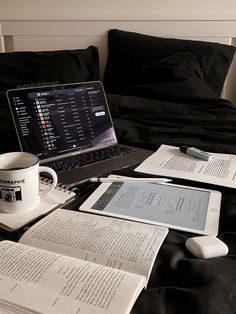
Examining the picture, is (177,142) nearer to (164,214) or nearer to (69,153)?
(69,153)

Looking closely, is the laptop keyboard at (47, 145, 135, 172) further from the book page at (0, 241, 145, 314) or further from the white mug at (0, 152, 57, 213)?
the book page at (0, 241, 145, 314)

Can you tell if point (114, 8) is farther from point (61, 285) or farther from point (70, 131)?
point (61, 285)

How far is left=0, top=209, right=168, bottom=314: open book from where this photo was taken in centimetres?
48

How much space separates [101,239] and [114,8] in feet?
5.72

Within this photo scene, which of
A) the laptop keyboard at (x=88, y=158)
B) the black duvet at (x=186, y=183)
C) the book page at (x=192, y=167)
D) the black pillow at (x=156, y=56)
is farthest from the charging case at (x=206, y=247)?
the black pillow at (x=156, y=56)

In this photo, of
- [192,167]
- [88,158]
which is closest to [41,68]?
[88,158]

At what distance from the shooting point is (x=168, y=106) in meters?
1.48

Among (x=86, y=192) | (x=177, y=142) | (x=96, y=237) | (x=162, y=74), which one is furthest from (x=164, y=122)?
(x=96, y=237)

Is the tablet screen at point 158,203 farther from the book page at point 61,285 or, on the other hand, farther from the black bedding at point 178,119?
the book page at point 61,285

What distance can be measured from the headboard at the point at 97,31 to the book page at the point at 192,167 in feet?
3.63

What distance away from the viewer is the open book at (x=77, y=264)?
18.8 inches

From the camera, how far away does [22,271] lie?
537 millimetres

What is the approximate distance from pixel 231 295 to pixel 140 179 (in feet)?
1.37

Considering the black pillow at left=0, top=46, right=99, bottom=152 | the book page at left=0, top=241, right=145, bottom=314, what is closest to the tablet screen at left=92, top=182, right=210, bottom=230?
the book page at left=0, top=241, right=145, bottom=314
